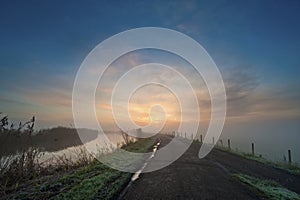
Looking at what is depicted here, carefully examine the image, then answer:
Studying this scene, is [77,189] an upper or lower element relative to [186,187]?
lower

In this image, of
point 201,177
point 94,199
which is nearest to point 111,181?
point 94,199

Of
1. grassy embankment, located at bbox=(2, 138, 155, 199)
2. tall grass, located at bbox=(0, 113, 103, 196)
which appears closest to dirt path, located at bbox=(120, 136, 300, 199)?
grassy embankment, located at bbox=(2, 138, 155, 199)

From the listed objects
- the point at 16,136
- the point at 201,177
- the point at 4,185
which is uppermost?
the point at 16,136

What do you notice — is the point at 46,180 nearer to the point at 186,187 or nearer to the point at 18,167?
the point at 18,167

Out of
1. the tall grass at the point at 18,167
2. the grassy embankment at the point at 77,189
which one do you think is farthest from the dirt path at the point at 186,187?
the tall grass at the point at 18,167

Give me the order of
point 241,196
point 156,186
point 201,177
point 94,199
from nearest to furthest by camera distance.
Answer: point 94,199
point 241,196
point 156,186
point 201,177

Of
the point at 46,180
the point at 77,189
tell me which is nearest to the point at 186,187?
the point at 77,189

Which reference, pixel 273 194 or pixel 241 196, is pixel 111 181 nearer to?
pixel 241 196

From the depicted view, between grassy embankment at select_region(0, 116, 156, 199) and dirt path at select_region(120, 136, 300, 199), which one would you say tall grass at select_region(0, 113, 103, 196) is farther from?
dirt path at select_region(120, 136, 300, 199)

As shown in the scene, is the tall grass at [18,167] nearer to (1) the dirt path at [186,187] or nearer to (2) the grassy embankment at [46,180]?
(2) the grassy embankment at [46,180]

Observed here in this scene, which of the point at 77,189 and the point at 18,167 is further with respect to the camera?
the point at 18,167

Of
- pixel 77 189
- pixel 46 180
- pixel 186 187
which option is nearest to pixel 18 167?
pixel 46 180

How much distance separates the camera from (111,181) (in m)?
8.39

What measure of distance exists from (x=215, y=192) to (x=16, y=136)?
26.6 ft
